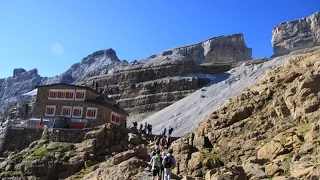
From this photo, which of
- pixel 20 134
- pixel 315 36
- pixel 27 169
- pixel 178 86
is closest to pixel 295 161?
pixel 27 169

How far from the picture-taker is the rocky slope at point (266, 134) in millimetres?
19391

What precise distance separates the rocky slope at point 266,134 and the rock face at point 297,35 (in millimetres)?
155618

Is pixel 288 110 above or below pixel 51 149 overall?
above

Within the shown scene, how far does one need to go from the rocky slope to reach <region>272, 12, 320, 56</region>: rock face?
511 feet

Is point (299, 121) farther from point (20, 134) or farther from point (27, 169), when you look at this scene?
point (20, 134)

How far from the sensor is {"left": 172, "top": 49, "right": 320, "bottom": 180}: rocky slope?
19391 mm

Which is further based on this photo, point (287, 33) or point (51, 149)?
point (287, 33)

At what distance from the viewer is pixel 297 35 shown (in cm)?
19075

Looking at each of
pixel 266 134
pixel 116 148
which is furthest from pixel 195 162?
pixel 116 148

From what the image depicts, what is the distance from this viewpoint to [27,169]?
39.5m

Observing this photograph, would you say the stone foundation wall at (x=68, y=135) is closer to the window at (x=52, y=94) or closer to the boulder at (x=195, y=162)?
the window at (x=52, y=94)

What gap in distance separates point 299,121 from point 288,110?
5.46ft

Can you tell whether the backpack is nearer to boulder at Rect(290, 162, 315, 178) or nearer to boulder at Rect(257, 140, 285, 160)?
boulder at Rect(290, 162, 315, 178)

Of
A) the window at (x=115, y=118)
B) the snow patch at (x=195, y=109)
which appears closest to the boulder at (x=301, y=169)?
the snow patch at (x=195, y=109)
